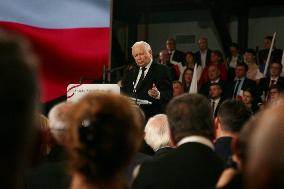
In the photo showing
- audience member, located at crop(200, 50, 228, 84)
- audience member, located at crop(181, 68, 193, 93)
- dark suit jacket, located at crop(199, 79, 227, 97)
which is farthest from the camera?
audience member, located at crop(181, 68, 193, 93)

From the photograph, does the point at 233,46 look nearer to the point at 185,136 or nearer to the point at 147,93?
the point at 147,93

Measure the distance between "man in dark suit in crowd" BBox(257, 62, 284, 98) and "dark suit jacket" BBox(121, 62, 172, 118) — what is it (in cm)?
293

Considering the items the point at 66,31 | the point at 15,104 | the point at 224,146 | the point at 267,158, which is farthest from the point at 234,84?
the point at 15,104

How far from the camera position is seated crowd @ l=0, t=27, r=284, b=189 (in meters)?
0.58

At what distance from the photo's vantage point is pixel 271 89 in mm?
7258

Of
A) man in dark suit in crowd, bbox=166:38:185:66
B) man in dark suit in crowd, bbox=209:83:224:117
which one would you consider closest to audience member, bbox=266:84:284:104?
man in dark suit in crowd, bbox=209:83:224:117

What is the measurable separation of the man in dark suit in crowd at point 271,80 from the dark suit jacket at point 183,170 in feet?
19.1

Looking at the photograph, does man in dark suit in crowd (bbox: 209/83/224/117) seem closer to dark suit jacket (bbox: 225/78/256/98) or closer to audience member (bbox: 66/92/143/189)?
dark suit jacket (bbox: 225/78/256/98)

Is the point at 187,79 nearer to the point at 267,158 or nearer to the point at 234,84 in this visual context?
the point at 234,84

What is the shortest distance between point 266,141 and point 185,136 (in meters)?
1.46

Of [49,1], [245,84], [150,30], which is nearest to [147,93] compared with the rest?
[49,1]

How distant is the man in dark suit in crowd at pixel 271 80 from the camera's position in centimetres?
769

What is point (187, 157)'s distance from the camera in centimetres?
198

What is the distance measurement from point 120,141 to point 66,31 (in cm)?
478
